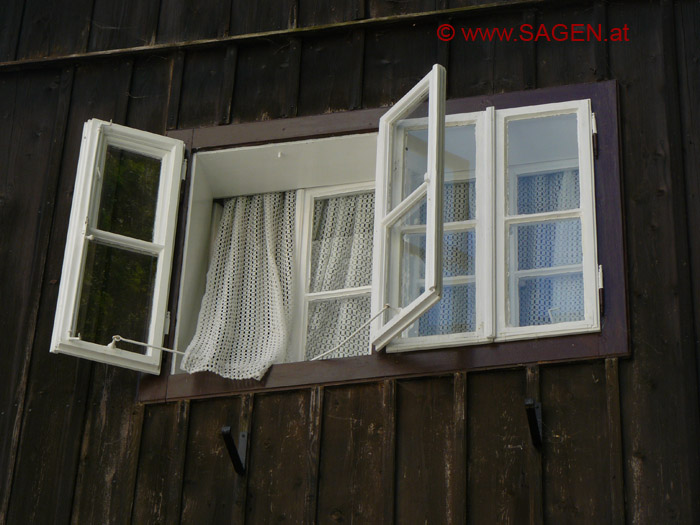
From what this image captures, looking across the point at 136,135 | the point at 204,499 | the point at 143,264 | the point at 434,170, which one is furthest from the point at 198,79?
the point at 204,499

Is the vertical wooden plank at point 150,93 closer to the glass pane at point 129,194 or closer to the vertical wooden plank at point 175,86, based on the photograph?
the vertical wooden plank at point 175,86

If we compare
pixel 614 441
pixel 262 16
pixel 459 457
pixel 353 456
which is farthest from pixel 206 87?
pixel 614 441

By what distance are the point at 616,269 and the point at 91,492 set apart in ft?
7.85

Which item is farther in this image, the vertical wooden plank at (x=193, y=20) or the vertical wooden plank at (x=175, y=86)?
the vertical wooden plank at (x=193, y=20)

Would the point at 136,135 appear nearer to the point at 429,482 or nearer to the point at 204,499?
the point at 204,499

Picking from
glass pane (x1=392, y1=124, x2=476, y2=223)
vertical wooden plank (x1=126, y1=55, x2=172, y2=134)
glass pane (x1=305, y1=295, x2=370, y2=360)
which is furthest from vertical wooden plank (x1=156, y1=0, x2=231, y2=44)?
glass pane (x1=305, y1=295, x2=370, y2=360)

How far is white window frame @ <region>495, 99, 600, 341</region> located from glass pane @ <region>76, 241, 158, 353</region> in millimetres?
1572

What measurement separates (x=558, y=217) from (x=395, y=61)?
3.93 ft

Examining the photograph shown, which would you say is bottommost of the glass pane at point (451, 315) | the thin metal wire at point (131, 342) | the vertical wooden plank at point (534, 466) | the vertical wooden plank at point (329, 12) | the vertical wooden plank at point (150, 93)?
the vertical wooden plank at point (534, 466)

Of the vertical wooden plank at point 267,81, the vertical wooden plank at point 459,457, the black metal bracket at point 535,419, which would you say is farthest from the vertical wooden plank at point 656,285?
the vertical wooden plank at point 267,81

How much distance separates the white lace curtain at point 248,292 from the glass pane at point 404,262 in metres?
0.64

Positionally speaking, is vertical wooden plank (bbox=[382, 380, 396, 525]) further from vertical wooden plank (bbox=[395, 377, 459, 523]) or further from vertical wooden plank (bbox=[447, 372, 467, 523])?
vertical wooden plank (bbox=[447, 372, 467, 523])

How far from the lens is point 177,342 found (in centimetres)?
614

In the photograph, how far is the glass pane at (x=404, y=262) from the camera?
5695 mm
